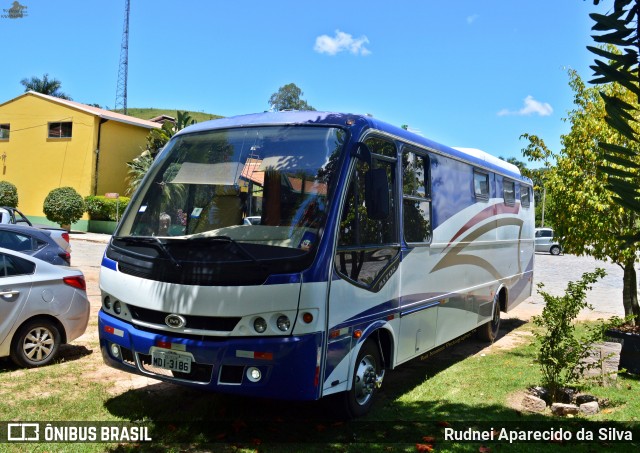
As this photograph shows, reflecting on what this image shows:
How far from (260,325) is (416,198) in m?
2.92

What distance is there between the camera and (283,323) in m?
4.92

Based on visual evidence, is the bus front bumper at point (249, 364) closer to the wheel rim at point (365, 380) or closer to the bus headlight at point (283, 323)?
the bus headlight at point (283, 323)

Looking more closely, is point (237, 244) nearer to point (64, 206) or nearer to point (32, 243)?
point (32, 243)

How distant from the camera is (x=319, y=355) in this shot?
4973mm

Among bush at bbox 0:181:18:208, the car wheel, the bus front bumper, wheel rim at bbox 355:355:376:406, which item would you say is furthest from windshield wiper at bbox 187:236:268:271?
bush at bbox 0:181:18:208

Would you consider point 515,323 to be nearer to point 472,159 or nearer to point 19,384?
point 472,159

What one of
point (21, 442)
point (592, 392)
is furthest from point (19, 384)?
point (592, 392)

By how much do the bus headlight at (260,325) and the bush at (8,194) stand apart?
34531 millimetres

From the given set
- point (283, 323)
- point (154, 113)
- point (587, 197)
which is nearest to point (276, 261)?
point (283, 323)

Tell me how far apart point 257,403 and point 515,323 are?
27.2ft

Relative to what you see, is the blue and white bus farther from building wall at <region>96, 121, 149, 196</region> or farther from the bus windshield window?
building wall at <region>96, 121, 149, 196</region>

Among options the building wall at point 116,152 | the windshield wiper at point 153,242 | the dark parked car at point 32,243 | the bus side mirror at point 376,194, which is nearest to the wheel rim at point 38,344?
the windshield wiper at point 153,242

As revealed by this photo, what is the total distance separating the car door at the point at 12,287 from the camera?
6844mm

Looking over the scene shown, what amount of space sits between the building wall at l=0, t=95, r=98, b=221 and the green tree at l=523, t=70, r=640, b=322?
30132 mm
